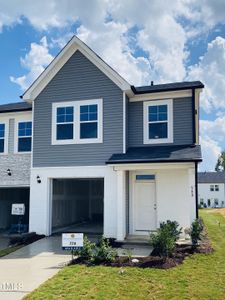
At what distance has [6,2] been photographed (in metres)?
11.6

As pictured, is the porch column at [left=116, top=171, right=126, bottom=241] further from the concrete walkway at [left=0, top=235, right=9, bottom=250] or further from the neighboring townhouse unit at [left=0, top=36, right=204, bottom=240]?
the concrete walkway at [left=0, top=235, right=9, bottom=250]

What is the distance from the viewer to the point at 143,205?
14.8m

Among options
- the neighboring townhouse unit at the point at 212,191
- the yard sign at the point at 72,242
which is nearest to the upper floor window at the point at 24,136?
the yard sign at the point at 72,242

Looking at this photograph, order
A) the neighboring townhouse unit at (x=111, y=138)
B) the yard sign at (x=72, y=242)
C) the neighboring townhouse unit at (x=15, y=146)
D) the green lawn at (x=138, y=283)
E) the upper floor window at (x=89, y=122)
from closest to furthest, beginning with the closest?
the green lawn at (x=138, y=283)
the yard sign at (x=72, y=242)
the neighboring townhouse unit at (x=111, y=138)
the upper floor window at (x=89, y=122)
the neighboring townhouse unit at (x=15, y=146)

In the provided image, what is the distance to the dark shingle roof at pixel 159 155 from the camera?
12.9 meters

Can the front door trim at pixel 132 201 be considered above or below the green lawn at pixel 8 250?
above

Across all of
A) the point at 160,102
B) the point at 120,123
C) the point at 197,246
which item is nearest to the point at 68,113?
the point at 120,123

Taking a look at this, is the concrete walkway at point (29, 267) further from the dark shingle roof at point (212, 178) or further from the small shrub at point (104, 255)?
the dark shingle roof at point (212, 178)

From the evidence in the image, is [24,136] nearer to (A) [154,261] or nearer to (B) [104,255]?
(B) [104,255]

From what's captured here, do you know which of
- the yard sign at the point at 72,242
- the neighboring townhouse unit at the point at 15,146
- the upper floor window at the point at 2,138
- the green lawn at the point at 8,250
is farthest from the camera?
the upper floor window at the point at 2,138

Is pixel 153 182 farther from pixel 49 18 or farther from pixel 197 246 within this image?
pixel 49 18

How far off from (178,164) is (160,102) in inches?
137

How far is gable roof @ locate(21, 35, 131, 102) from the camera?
14.6 meters

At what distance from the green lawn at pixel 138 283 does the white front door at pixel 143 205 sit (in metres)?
4.85
